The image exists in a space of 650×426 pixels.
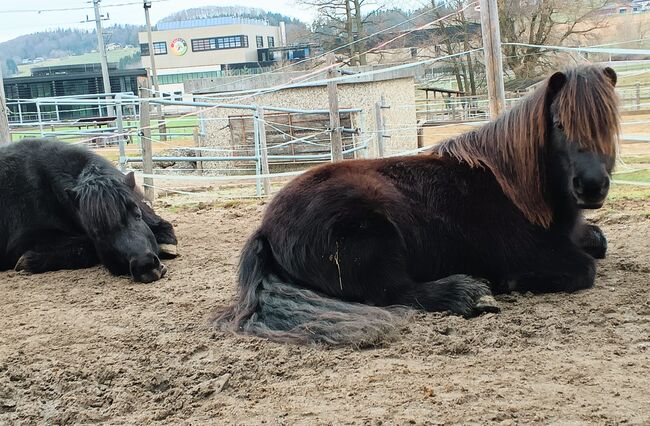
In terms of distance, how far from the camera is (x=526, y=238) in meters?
3.77

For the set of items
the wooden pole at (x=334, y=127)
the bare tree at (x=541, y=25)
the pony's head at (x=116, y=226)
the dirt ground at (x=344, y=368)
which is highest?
the bare tree at (x=541, y=25)

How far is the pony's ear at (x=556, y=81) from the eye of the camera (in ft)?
11.8

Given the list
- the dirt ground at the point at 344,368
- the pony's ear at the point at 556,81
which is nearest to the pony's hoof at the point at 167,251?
the dirt ground at the point at 344,368

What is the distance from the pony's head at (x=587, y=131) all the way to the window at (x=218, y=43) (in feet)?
229

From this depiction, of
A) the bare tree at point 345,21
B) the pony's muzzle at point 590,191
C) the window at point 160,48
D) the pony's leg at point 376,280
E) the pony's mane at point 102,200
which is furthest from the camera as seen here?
the window at point 160,48

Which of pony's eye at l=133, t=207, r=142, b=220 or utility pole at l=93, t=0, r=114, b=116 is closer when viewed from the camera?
pony's eye at l=133, t=207, r=142, b=220

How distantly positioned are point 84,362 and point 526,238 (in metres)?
2.64

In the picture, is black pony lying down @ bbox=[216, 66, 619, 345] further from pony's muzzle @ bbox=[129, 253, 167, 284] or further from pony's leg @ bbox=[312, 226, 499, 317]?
pony's muzzle @ bbox=[129, 253, 167, 284]

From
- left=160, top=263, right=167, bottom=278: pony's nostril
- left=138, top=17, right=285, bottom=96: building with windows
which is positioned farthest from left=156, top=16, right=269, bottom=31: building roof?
left=160, top=263, right=167, bottom=278: pony's nostril

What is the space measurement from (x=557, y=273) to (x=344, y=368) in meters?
1.69

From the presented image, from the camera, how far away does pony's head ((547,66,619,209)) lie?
3404 mm

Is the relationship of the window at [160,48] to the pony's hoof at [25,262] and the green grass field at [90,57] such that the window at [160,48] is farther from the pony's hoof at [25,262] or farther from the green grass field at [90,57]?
the pony's hoof at [25,262]

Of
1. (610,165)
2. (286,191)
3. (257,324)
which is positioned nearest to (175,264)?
(286,191)

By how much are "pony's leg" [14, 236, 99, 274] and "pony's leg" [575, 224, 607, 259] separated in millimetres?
4103
